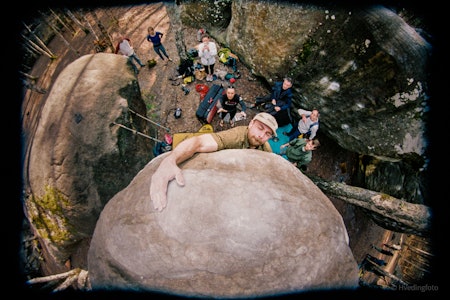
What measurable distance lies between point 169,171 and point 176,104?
5.39 m

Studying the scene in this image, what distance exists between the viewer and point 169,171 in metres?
2.63

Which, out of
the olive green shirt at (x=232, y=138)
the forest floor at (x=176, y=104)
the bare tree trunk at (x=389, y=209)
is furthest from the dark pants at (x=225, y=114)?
the olive green shirt at (x=232, y=138)

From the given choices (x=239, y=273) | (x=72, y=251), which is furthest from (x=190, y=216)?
(x=72, y=251)

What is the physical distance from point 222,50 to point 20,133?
674 centimetres

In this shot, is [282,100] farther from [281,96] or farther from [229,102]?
[229,102]

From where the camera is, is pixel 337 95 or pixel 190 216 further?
pixel 337 95

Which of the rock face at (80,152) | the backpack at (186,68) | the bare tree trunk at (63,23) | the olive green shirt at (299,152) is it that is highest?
the bare tree trunk at (63,23)

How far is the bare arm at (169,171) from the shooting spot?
2.52 meters

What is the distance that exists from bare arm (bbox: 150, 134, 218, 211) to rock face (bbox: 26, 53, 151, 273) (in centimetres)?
301

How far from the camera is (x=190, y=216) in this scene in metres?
2.45

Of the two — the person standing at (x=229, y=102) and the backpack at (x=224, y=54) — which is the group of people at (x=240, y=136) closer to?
the person standing at (x=229, y=102)

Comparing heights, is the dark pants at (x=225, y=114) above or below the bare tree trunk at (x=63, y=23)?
below

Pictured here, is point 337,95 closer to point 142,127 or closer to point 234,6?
point 234,6

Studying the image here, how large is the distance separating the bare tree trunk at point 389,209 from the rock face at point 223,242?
350 cm
